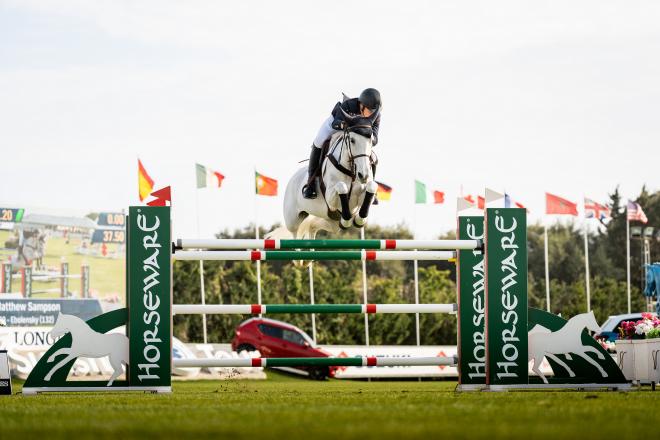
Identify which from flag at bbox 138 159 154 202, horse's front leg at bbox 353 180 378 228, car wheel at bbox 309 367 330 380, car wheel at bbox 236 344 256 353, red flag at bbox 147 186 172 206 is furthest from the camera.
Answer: flag at bbox 138 159 154 202

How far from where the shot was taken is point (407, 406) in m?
5.51

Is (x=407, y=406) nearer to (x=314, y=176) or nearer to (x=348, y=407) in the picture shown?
(x=348, y=407)

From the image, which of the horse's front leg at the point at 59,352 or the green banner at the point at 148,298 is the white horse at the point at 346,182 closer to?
the green banner at the point at 148,298

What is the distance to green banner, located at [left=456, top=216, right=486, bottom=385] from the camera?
815cm

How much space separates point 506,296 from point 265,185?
73.5 ft

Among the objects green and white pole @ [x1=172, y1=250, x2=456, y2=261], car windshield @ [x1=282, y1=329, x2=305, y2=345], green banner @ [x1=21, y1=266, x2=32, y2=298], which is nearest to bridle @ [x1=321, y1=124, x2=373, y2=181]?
green and white pole @ [x1=172, y1=250, x2=456, y2=261]

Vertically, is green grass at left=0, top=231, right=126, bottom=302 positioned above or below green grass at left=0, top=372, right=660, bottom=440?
above

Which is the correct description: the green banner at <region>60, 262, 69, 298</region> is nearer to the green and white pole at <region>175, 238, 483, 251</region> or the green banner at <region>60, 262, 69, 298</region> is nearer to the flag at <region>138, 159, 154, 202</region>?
the flag at <region>138, 159, 154, 202</region>

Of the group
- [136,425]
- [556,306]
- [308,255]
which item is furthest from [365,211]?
[556,306]

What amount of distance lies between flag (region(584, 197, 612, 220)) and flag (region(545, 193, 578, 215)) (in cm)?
34

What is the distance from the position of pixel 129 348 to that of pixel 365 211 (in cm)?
247

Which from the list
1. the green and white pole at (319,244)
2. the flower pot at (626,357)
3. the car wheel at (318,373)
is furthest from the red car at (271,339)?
the green and white pole at (319,244)

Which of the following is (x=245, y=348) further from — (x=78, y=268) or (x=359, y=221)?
(x=359, y=221)

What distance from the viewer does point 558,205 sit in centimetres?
3219
